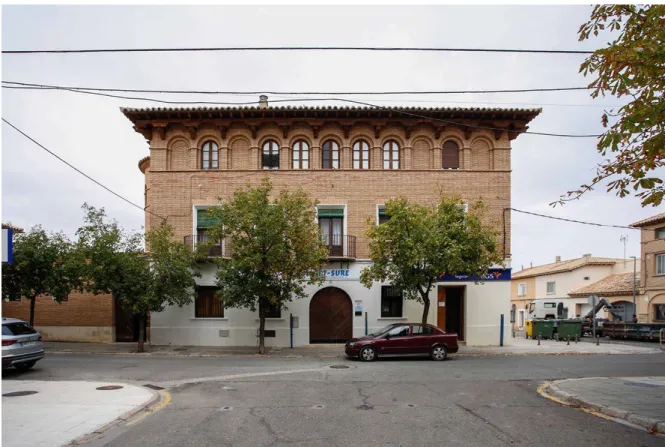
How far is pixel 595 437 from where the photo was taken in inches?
296

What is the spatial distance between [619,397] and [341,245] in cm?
1417

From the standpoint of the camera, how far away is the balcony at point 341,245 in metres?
23.0

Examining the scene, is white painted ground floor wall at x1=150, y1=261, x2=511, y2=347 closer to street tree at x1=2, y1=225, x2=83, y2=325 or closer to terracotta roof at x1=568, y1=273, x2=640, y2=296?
street tree at x1=2, y1=225, x2=83, y2=325

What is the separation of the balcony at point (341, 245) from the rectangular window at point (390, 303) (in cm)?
222

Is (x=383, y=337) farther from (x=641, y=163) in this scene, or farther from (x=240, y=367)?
(x=641, y=163)

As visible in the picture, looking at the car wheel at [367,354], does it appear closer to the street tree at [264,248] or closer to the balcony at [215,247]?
the street tree at [264,248]

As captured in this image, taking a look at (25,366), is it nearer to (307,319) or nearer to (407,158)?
(307,319)

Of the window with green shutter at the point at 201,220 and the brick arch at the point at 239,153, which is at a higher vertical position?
the brick arch at the point at 239,153

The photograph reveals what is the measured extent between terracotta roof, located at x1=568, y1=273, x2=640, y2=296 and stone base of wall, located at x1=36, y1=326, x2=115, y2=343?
3545 centimetres

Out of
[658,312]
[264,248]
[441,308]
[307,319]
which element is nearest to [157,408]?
Result: [264,248]

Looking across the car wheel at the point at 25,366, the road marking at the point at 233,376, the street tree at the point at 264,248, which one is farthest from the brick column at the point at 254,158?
the car wheel at the point at 25,366

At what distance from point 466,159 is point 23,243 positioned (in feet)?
65.0

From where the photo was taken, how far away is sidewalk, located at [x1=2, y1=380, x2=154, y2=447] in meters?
7.53

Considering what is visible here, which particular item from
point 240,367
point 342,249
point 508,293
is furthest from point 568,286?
point 240,367
